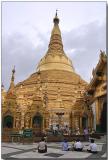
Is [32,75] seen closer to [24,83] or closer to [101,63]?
[24,83]

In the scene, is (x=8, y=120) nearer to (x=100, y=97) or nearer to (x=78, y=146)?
(x=100, y=97)

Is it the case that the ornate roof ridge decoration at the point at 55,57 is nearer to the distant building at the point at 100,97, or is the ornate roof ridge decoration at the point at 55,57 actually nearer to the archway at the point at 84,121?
the archway at the point at 84,121

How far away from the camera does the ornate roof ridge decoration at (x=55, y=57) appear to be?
4400 cm

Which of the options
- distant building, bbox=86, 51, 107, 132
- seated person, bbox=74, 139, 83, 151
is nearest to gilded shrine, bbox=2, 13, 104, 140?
distant building, bbox=86, 51, 107, 132

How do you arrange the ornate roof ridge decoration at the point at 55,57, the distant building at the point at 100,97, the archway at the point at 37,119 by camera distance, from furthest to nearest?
the ornate roof ridge decoration at the point at 55,57, the archway at the point at 37,119, the distant building at the point at 100,97

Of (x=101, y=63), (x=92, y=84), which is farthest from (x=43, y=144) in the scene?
(x=92, y=84)

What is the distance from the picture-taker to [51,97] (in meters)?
37.2

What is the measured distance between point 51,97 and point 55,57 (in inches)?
370

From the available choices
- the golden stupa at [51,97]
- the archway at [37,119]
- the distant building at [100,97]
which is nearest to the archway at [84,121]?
the golden stupa at [51,97]

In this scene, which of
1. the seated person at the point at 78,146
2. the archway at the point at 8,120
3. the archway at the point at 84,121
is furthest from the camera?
the archway at the point at 8,120

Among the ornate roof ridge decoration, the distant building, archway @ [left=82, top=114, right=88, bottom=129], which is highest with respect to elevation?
the ornate roof ridge decoration

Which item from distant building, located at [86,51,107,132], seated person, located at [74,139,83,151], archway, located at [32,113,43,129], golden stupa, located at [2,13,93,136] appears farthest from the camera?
archway, located at [32,113,43,129]

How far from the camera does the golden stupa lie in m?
30.5

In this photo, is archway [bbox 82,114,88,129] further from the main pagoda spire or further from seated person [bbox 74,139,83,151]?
the main pagoda spire
